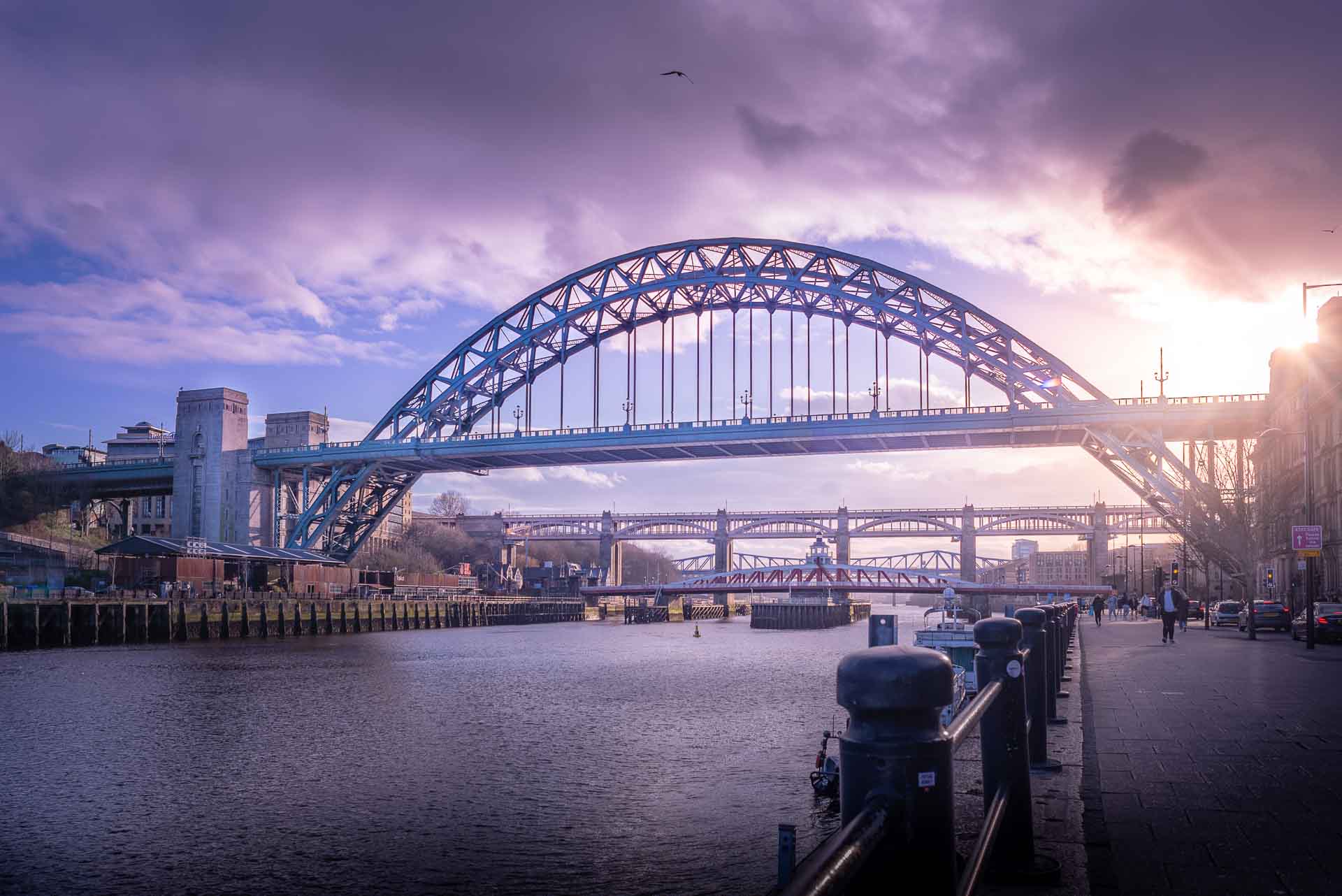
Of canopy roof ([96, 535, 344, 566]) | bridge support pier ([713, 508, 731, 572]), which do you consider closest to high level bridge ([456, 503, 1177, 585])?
bridge support pier ([713, 508, 731, 572])

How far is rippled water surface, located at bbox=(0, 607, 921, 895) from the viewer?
36.2ft

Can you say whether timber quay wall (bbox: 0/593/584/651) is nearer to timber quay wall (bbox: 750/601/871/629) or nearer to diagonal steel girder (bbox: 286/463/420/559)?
diagonal steel girder (bbox: 286/463/420/559)

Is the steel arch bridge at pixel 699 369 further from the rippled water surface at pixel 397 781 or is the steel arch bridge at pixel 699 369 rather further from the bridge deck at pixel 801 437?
the rippled water surface at pixel 397 781

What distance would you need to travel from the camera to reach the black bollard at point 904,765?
2582 millimetres

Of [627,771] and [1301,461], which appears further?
[1301,461]

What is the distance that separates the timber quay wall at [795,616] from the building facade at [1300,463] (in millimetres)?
52972

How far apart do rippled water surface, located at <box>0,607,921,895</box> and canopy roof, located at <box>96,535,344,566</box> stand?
2464 cm

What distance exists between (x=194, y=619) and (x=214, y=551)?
11.2 m

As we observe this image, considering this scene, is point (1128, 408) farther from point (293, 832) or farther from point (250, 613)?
point (293, 832)

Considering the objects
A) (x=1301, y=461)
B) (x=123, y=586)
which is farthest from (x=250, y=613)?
(x=1301, y=461)

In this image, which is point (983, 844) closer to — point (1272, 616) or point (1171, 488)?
point (1272, 616)

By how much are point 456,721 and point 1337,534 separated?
3749 centimetres

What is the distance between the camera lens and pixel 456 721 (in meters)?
22.8

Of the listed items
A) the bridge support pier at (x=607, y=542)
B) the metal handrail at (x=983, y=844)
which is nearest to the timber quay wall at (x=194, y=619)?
the metal handrail at (x=983, y=844)
